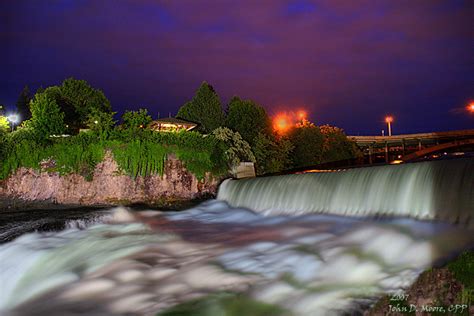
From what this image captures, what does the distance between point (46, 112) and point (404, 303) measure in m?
35.3

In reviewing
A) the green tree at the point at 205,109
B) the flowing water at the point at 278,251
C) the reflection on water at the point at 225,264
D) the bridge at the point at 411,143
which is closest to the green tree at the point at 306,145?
the green tree at the point at 205,109

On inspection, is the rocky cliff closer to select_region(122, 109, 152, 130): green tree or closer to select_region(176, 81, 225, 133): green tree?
select_region(122, 109, 152, 130): green tree

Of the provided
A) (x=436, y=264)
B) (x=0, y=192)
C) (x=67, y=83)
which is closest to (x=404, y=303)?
(x=436, y=264)

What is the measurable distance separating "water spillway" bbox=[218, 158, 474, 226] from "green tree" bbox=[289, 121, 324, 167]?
19413 millimetres

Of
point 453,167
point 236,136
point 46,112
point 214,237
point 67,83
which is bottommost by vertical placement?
point 214,237

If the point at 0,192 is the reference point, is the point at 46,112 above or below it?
above

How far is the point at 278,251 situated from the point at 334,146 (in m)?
34.6

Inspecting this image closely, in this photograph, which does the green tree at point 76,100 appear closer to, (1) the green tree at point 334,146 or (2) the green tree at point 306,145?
(2) the green tree at point 306,145

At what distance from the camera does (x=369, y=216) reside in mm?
12211

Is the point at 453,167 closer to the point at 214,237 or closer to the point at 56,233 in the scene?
the point at 214,237

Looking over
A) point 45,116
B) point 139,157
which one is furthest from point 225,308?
point 45,116

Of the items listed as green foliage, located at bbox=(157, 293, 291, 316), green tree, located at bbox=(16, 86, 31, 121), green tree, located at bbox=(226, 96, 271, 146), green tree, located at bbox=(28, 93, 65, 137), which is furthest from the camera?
green tree, located at bbox=(16, 86, 31, 121)

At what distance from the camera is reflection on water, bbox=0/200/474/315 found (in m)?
6.25

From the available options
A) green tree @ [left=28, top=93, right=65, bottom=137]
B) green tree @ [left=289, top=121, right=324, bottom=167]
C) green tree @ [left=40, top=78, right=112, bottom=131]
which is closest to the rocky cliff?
green tree @ [left=28, top=93, right=65, bottom=137]
